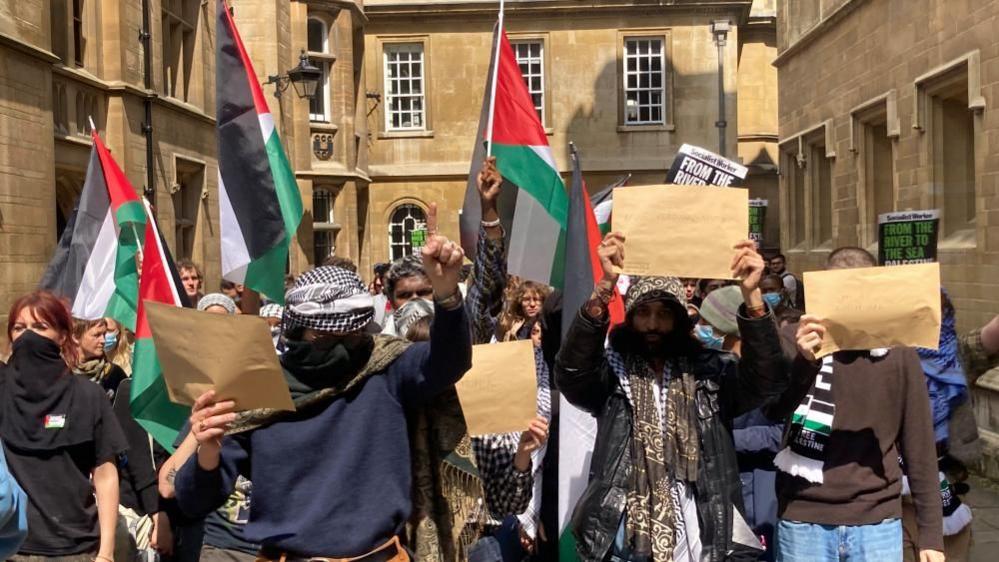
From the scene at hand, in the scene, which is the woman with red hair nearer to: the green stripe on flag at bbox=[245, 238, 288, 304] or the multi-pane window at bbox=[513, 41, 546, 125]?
the green stripe on flag at bbox=[245, 238, 288, 304]

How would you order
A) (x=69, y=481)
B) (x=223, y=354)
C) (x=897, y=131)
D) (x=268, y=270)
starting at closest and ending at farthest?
(x=223, y=354)
(x=69, y=481)
(x=268, y=270)
(x=897, y=131)

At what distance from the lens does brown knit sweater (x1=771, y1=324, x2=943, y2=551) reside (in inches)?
166

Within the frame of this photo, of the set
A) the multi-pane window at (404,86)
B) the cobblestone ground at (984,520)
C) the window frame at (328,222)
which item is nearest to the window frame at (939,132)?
the cobblestone ground at (984,520)

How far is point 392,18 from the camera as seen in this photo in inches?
1291

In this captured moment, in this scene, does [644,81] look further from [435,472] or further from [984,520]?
[435,472]

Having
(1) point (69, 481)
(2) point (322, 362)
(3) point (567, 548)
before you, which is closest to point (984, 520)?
(3) point (567, 548)

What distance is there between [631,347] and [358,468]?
122 centimetres

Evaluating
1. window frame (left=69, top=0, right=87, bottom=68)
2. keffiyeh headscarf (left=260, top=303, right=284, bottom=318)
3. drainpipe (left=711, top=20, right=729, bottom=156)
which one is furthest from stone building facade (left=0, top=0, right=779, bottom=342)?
keffiyeh headscarf (left=260, top=303, right=284, bottom=318)

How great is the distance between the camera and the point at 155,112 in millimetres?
16297

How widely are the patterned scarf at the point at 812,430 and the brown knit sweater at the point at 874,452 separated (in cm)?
3

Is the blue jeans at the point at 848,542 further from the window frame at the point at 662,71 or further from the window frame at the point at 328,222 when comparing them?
the window frame at the point at 662,71

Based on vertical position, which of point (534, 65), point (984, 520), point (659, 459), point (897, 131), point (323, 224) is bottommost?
point (984, 520)

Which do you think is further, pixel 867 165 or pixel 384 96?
pixel 384 96

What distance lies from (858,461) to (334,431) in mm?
1988
